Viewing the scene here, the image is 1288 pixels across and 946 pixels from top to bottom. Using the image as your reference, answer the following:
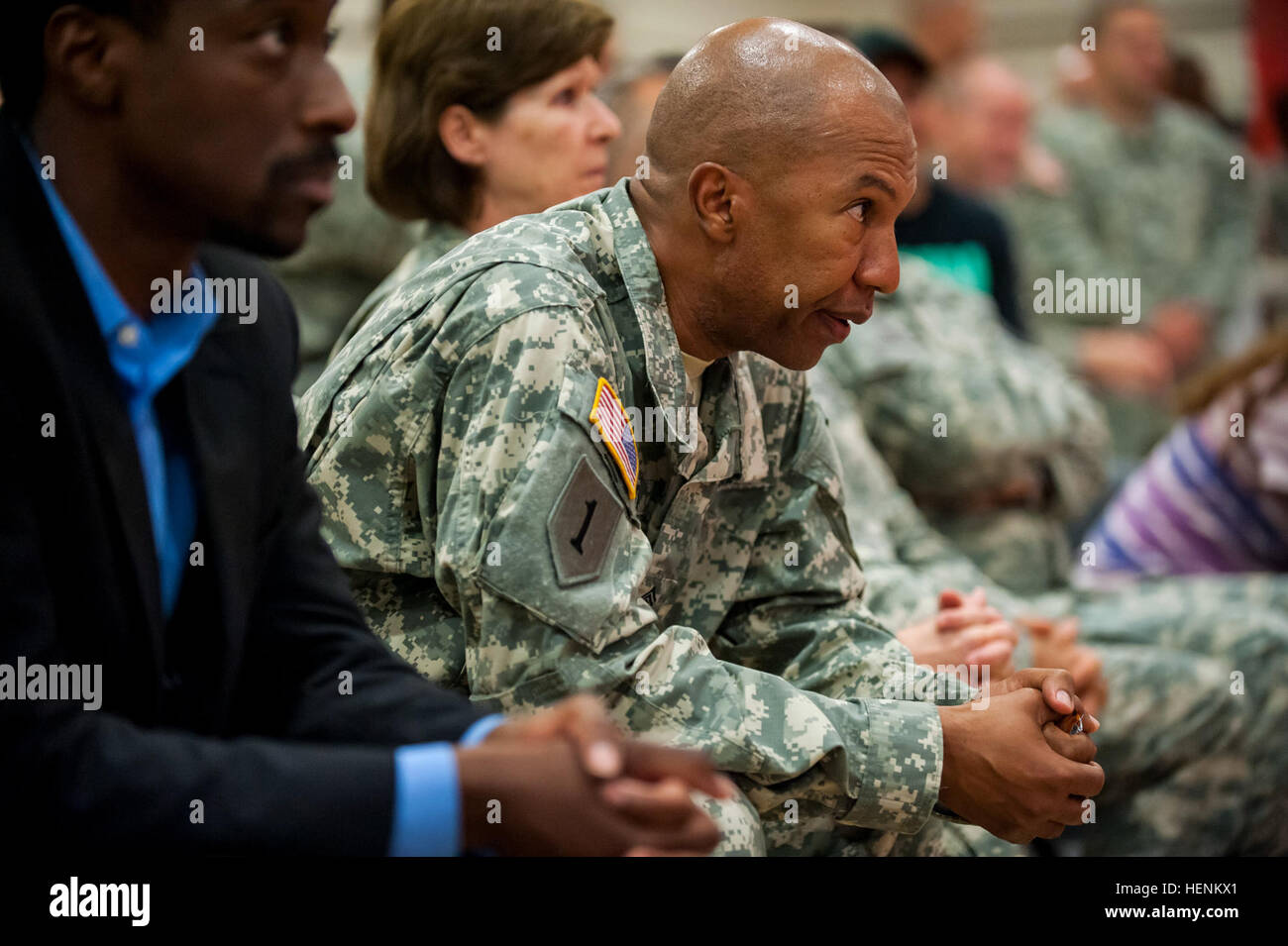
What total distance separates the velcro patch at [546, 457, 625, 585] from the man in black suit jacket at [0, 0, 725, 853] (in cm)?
20

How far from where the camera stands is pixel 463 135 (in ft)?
7.25

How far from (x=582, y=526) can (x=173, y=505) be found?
0.39 metres

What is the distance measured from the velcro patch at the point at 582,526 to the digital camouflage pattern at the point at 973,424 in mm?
1402

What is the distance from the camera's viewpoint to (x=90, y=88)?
41.8 inches

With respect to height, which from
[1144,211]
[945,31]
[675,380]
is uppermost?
Result: [945,31]

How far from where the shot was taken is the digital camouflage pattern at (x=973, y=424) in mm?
2852

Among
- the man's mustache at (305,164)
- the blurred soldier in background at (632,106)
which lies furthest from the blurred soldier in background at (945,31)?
the man's mustache at (305,164)

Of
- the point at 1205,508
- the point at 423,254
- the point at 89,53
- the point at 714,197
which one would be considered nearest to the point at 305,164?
the point at 89,53

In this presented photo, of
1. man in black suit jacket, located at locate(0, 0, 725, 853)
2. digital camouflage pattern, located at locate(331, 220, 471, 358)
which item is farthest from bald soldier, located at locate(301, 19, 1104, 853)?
digital camouflage pattern, located at locate(331, 220, 471, 358)

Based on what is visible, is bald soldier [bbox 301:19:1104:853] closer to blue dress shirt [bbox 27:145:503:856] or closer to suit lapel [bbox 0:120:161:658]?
blue dress shirt [bbox 27:145:503:856]

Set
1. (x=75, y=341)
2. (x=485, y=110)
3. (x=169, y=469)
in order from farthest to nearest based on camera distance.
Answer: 1. (x=485, y=110)
2. (x=169, y=469)
3. (x=75, y=341)

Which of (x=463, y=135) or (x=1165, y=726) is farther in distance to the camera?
(x=1165, y=726)

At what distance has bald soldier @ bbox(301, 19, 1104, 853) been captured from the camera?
4.60 feet

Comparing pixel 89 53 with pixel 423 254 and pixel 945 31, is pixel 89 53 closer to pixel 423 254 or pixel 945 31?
pixel 423 254
